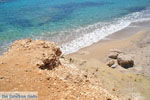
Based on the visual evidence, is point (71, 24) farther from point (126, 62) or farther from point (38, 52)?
point (38, 52)

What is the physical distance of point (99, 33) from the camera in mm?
22391

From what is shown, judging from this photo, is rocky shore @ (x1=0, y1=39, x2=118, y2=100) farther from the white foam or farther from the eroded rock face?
the white foam

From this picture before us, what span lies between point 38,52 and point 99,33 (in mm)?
14463

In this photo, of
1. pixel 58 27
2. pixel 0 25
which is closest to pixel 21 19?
pixel 0 25

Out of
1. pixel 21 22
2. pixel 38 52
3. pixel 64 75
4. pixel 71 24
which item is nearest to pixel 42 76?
pixel 64 75

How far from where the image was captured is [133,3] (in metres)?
37.9

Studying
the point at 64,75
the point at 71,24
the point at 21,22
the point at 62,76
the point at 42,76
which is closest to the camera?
the point at 42,76

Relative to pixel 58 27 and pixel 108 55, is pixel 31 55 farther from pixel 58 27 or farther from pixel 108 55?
pixel 58 27

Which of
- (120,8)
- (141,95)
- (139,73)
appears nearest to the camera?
(141,95)

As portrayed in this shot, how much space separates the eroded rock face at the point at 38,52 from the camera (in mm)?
8211

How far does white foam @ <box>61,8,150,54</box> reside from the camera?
18.7m

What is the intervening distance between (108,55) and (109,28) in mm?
9088

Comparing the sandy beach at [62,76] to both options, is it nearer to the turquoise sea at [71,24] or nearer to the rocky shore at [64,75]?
the rocky shore at [64,75]

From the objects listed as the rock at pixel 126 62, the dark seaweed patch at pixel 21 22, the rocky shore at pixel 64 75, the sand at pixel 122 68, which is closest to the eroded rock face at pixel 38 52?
the rocky shore at pixel 64 75
